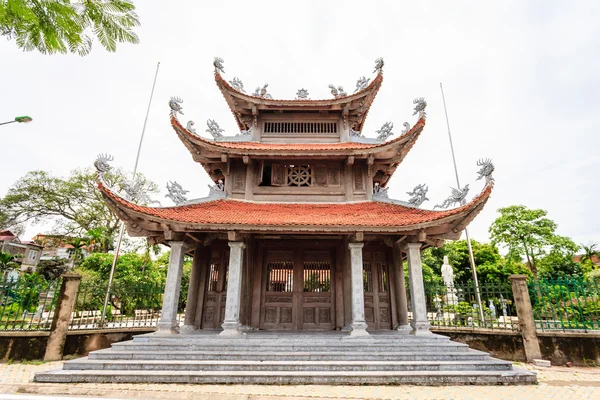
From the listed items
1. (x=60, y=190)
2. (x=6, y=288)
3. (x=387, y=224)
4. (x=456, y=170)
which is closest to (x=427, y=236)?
(x=387, y=224)

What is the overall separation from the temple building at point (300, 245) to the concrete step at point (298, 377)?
3 cm

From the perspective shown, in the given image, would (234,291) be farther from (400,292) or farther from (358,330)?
(400,292)

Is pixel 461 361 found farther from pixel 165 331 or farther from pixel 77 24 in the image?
pixel 77 24

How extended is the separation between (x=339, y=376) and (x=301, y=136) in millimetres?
8679

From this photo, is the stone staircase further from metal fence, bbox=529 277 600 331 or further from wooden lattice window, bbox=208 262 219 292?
metal fence, bbox=529 277 600 331

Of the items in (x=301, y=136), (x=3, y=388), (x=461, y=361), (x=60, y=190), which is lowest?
(x=3, y=388)

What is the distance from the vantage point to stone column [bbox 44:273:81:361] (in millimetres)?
9352

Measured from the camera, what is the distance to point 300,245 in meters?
10.2

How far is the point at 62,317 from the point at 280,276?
272 inches

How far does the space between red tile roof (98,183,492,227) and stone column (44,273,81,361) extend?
13.4ft

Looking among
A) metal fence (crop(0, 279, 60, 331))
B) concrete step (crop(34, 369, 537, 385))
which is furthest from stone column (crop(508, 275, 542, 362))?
metal fence (crop(0, 279, 60, 331))

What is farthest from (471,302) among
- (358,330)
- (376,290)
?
(358,330)

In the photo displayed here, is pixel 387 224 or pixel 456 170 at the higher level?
pixel 456 170

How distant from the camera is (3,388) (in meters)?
5.87
